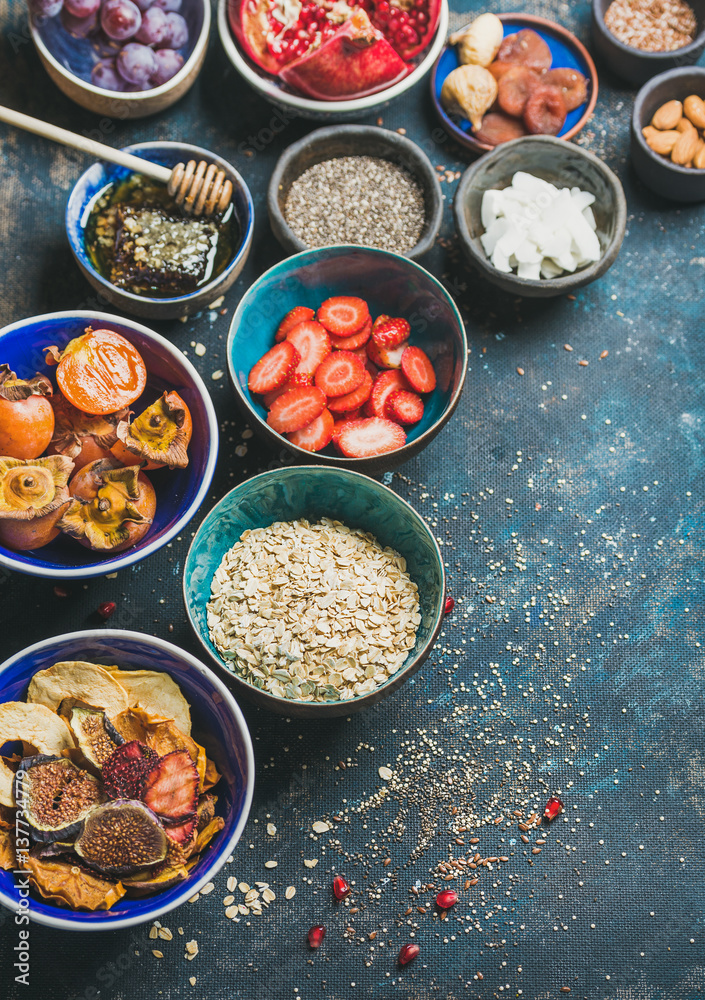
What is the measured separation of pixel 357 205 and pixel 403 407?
1.62 ft

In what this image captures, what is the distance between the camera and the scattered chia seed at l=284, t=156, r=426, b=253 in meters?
1.62

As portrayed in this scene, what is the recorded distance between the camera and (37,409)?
1229 mm

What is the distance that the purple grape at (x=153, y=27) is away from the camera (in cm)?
159

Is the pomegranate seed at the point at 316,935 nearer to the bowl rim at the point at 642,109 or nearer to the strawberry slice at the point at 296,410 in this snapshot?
the strawberry slice at the point at 296,410

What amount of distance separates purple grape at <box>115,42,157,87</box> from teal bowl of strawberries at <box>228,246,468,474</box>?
569 millimetres

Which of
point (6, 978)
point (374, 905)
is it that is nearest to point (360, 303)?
point (374, 905)

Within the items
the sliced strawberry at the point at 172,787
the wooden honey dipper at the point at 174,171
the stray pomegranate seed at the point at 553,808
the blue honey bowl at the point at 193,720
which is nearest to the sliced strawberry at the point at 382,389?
the wooden honey dipper at the point at 174,171

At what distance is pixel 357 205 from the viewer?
1.64 meters

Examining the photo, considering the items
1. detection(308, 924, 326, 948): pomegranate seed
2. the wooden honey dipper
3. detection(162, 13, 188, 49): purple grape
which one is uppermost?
detection(162, 13, 188, 49): purple grape

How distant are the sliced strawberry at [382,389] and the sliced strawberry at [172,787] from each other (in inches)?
28.8

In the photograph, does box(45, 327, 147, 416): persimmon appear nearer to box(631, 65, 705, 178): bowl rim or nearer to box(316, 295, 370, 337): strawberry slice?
box(316, 295, 370, 337): strawberry slice

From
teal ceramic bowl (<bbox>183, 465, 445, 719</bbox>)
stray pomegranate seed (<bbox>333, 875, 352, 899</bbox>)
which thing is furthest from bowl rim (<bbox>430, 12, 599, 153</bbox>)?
stray pomegranate seed (<bbox>333, 875, 352, 899</bbox>)

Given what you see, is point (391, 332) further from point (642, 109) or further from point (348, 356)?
point (642, 109)

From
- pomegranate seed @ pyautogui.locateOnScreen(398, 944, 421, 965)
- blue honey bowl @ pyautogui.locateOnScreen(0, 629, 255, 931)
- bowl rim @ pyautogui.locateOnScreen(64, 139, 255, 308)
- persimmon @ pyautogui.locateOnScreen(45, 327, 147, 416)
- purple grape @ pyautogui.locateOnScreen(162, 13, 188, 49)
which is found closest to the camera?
blue honey bowl @ pyautogui.locateOnScreen(0, 629, 255, 931)
